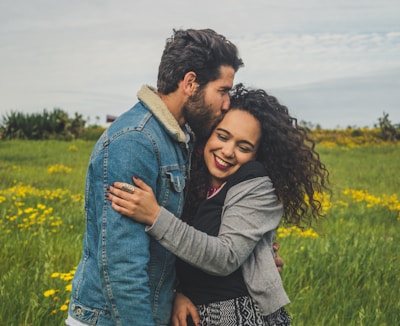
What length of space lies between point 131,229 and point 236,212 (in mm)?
509

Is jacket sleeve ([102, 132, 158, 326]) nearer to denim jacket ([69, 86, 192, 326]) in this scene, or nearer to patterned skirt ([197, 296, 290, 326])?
denim jacket ([69, 86, 192, 326])

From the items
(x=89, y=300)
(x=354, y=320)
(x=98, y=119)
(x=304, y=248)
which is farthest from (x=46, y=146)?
(x=89, y=300)

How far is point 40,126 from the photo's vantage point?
77.4 feet

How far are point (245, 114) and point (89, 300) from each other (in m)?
1.10

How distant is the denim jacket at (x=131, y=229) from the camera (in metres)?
2.36

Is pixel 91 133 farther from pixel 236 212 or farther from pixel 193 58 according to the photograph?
pixel 236 212

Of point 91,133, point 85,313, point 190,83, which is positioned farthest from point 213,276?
point 91,133

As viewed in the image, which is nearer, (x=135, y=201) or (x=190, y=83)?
(x=135, y=201)

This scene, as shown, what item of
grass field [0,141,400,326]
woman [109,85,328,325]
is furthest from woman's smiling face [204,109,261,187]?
grass field [0,141,400,326]

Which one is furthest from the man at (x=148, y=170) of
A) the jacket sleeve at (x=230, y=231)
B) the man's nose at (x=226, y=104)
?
the jacket sleeve at (x=230, y=231)

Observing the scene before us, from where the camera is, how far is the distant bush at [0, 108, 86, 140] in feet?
76.7

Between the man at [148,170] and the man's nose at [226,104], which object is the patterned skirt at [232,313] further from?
the man's nose at [226,104]

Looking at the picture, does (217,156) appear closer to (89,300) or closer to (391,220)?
(89,300)

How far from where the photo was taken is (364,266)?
18.2ft
